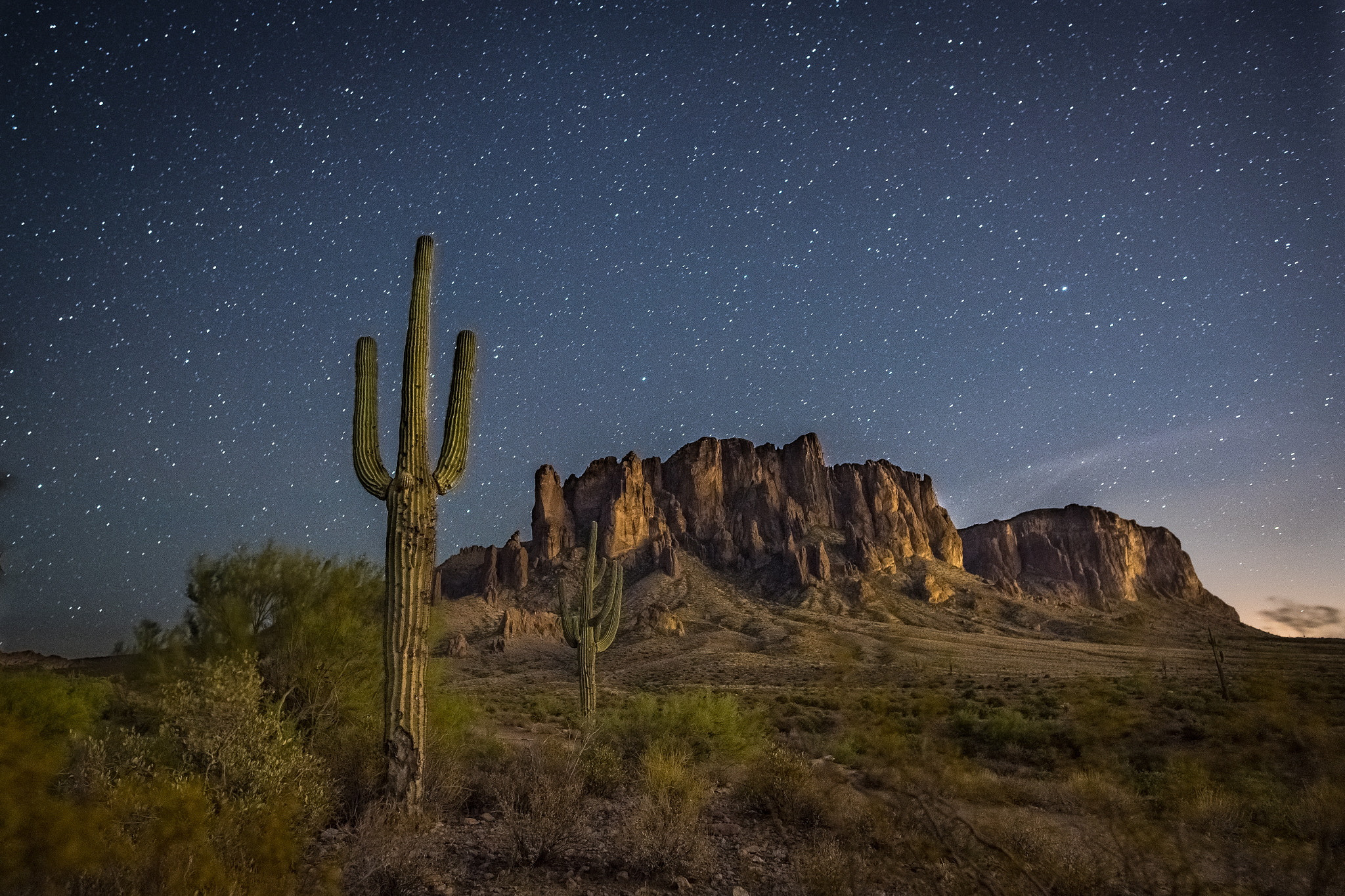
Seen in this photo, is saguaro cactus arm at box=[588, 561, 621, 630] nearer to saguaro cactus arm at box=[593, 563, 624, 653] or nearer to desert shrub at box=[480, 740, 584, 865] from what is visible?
saguaro cactus arm at box=[593, 563, 624, 653]

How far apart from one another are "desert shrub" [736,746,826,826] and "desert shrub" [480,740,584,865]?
2391mm

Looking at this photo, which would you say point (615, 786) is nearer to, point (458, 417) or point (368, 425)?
point (458, 417)

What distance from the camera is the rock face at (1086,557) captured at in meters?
116

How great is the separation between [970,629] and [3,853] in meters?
78.3

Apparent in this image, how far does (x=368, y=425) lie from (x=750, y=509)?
94.0 meters

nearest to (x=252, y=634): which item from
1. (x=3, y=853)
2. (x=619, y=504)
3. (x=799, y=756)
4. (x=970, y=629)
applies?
(x=3, y=853)

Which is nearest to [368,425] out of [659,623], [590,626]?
[590,626]

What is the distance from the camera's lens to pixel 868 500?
106 m

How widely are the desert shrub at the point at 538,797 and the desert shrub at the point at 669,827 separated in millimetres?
737

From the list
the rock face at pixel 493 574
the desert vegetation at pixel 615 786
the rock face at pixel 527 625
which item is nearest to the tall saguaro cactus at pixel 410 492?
the desert vegetation at pixel 615 786

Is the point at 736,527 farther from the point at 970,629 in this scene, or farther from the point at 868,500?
the point at 970,629

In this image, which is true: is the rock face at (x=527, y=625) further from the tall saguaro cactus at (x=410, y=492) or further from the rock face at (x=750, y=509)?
the tall saguaro cactus at (x=410, y=492)

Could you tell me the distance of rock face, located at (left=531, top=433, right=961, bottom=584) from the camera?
9319 centimetres

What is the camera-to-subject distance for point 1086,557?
120m
